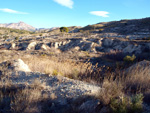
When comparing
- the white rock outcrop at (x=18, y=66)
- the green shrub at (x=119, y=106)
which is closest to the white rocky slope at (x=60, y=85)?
the white rock outcrop at (x=18, y=66)

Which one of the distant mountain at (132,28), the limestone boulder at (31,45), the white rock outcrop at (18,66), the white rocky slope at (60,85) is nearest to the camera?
the white rocky slope at (60,85)

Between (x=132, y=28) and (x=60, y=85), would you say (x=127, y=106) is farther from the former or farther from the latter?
(x=132, y=28)

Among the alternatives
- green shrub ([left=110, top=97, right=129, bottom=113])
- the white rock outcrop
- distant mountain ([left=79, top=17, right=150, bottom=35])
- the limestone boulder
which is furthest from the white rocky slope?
distant mountain ([left=79, top=17, right=150, bottom=35])

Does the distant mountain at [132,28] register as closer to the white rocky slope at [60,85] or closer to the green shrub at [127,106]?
the white rocky slope at [60,85]

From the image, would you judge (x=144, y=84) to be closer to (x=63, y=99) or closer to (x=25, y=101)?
(x=63, y=99)

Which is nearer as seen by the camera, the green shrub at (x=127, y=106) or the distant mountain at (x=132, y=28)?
the green shrub at (x=127, y=106)

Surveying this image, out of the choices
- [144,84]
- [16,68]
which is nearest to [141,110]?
[144,84]

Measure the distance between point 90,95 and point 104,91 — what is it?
0.34 meters

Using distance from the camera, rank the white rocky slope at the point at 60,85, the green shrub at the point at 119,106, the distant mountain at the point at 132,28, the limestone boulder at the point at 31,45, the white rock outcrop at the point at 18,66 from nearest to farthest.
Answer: the green shrub at the point at 119,106 < the white rocky slope at the point at 60,85 < the white rock outcrop at the point at 18,66 < the limestone boulder at the point at 31,45 < the distant mountain at the point at 132,28

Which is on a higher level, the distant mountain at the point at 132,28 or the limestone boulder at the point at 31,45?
the distant mountain at the point at 132,28

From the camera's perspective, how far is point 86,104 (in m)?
2.47

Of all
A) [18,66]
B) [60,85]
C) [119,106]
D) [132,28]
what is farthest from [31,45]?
[132,28]

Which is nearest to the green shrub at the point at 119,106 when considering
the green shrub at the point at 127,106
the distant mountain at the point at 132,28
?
the green shrub at the point at 127,106

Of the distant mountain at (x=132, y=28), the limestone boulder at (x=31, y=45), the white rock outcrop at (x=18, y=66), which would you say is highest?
the distant mountain at (x=132, y=28)
